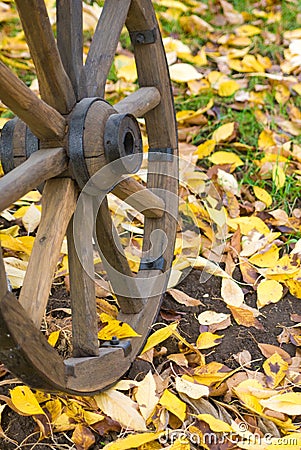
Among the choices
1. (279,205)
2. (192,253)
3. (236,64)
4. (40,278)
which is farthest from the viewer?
(236,64)

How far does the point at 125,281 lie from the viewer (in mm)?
1465

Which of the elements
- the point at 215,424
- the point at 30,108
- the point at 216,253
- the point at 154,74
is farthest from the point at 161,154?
the point at 215,424

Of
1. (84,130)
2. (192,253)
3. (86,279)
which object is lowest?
(192,253)

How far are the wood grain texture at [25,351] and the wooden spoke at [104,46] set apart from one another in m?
0.48

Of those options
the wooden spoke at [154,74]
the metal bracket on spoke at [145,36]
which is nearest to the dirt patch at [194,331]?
the wooden spoke at [154,74]

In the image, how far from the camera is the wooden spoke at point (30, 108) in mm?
1115

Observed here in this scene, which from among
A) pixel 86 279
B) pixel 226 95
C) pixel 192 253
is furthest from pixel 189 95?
pixel 86 279

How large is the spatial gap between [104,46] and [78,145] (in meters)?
0.28

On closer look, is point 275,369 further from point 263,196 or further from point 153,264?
point 263,196

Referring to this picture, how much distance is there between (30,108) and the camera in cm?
116

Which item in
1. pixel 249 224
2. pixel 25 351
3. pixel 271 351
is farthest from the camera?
pixel 249 224

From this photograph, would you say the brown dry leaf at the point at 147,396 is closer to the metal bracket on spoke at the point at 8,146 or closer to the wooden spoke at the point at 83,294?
the wooden spoke at the point at 83,294

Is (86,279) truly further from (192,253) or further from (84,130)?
(192,253)

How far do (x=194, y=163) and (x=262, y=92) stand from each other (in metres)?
0.51
